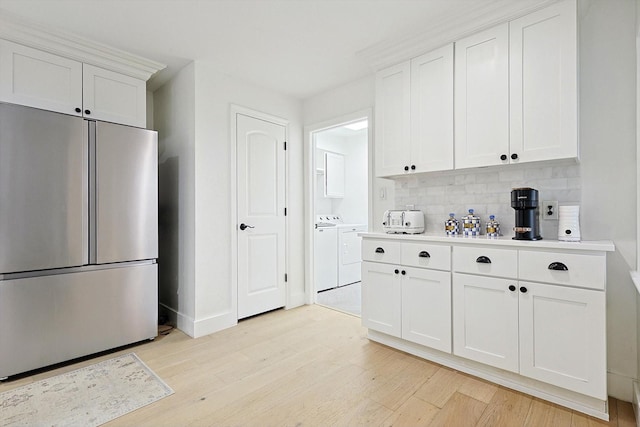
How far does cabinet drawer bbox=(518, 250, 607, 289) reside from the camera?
1.66m

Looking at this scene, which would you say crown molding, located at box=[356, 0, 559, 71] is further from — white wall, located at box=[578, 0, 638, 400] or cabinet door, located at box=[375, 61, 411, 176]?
white wall, located at box=[578, 0, 638, 400]

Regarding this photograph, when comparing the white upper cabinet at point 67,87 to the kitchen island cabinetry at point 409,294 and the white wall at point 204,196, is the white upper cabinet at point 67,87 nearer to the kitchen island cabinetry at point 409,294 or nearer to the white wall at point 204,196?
the white wall at point 204,196

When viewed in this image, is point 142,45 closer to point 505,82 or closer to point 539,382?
point 505,82

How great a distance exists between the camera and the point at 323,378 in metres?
2.12

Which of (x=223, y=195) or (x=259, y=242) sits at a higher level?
(x=223, y=195)

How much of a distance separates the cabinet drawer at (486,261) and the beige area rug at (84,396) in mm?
2033

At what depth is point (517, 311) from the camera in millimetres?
1902

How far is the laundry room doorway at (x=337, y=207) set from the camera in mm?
3801

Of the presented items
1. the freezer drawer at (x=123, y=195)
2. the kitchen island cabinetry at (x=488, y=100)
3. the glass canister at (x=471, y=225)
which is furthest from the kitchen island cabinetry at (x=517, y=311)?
the freezer drawer at (x=123, y=195)

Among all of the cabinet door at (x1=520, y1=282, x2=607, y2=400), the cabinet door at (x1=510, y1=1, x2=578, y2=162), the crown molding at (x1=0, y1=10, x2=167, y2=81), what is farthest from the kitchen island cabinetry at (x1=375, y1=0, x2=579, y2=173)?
the crown molding at (x1=0, y1=10, x2=167, y2=81)

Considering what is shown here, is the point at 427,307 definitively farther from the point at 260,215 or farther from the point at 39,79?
the point at 39,79

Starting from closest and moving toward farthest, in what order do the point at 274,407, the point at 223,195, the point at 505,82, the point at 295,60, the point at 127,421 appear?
the point at 127,421, the point at 274,407, the point at 505,82, the point at 295,60, the point at 223,195

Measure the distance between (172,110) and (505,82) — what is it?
293cm

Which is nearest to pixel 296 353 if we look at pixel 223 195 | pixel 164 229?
pixel 223 195
